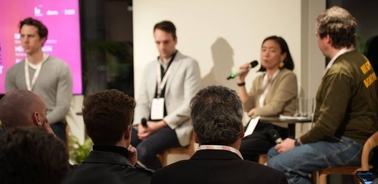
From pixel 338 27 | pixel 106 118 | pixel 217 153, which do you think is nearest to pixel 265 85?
pixel 338 27

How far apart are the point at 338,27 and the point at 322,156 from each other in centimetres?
85

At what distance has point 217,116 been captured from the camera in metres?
2.21

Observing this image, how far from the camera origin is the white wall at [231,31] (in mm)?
5223

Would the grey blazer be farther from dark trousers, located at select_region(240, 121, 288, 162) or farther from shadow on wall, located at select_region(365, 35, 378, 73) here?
shadow on wall, located at select_region(365, 35, 378, 73)

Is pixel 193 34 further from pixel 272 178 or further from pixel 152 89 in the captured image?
pixel 272 178

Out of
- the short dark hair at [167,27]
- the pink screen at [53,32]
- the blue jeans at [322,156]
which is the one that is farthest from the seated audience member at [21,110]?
the pink screen at [53,32]

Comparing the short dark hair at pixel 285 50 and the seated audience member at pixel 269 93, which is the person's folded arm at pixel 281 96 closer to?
the seated audience member at pixel 269 93

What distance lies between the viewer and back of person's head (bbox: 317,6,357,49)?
150 inches

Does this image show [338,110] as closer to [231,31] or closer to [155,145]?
[155,145]

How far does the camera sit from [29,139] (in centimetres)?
138

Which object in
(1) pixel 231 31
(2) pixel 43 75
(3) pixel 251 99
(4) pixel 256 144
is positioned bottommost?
(4) pixel 256 144

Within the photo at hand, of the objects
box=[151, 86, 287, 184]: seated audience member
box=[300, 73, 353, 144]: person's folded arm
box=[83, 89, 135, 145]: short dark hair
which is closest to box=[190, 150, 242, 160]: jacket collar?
box=[151, 86, 287, 184]: seated audience member

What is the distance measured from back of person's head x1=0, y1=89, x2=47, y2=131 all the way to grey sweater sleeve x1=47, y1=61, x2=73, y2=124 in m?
2.13

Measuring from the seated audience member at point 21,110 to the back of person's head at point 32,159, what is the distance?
135 centimetres
